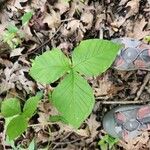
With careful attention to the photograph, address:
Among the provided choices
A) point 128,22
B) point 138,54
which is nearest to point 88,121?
point 138,54

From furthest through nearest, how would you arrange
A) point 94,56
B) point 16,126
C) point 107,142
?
point 107,142 → point 16,126 → point 94,56

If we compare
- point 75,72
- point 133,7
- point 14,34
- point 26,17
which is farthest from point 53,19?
point 75,72

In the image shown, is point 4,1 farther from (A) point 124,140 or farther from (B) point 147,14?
(A) point 124,140

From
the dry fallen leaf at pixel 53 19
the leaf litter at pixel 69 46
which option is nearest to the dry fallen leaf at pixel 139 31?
the leaf litter at pixel 69 46

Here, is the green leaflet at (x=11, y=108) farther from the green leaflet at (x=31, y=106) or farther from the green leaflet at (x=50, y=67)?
the green leaflet at (x=50, y=67)

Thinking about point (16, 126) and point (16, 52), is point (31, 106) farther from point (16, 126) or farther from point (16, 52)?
point (16, 52)

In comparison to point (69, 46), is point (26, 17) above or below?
above
